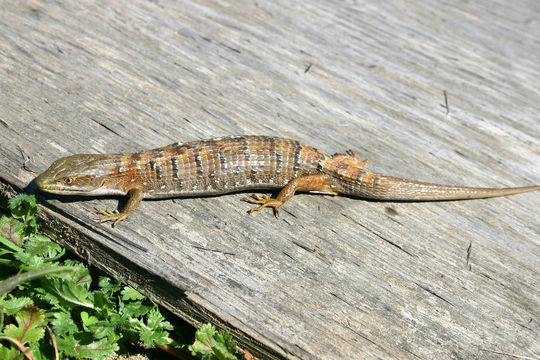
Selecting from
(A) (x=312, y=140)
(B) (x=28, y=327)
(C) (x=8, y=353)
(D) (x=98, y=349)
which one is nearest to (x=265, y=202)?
(A) (x=312, y=140)

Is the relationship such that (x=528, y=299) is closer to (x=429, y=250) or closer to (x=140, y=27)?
(x=429, y=250)

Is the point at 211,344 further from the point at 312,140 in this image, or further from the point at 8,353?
the point at 312,140

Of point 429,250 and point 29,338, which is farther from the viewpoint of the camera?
point 429,250

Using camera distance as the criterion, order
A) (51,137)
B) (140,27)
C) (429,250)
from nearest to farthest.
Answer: (429,250) → (51,137) → (140,27)

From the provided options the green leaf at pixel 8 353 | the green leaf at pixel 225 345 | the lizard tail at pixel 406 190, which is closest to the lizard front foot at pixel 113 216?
the green leaf at pixel 8 353

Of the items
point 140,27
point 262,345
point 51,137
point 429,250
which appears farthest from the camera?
point 140,27

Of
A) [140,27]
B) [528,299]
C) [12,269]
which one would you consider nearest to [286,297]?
[528,299]

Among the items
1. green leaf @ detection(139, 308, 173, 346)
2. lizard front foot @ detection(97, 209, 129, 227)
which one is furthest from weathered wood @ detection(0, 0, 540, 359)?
green leaf @ detection(139, 308, 173, 346)
